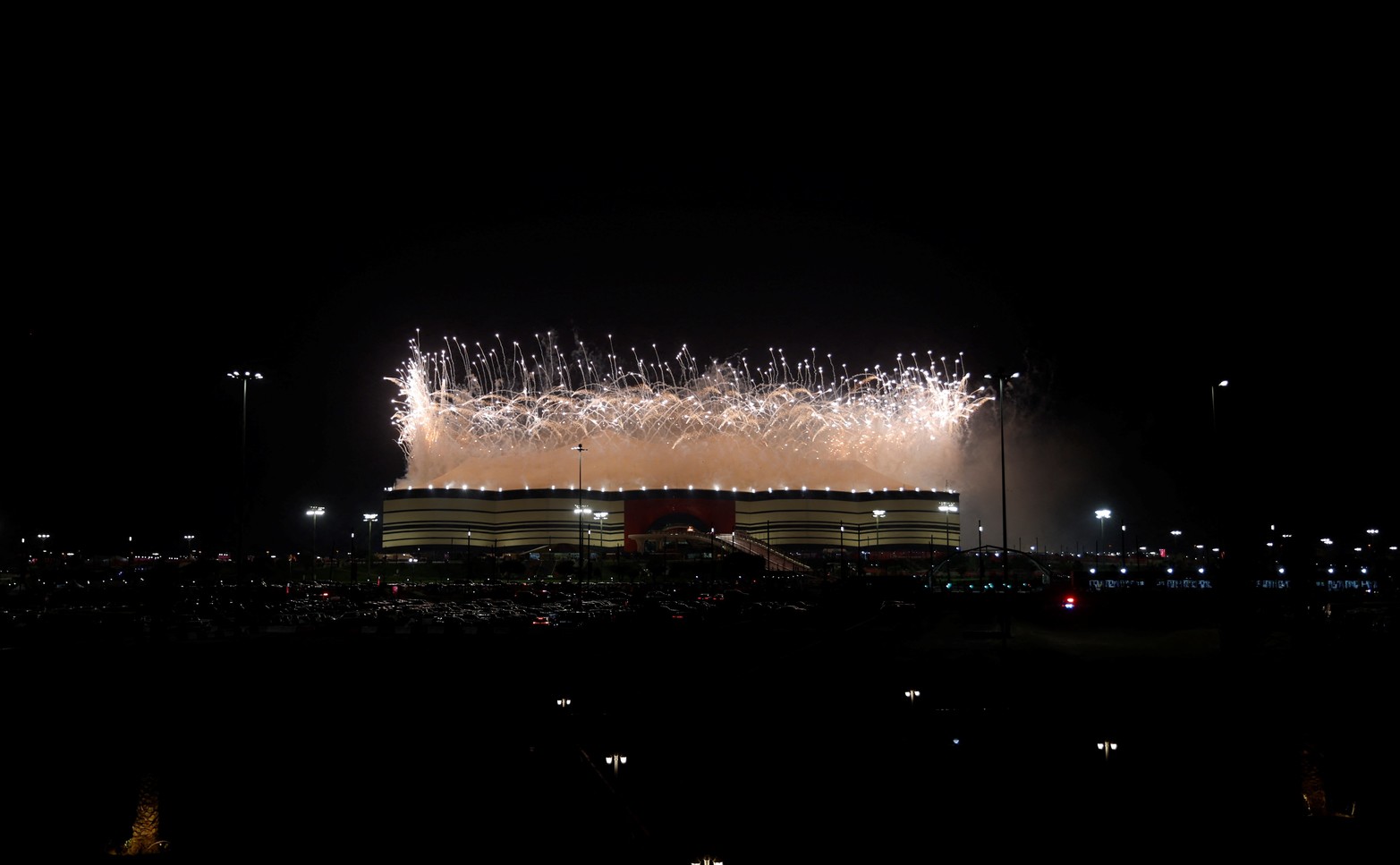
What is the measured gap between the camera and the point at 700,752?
14008mm

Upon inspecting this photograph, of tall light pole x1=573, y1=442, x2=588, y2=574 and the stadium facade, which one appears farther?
the stadium facade

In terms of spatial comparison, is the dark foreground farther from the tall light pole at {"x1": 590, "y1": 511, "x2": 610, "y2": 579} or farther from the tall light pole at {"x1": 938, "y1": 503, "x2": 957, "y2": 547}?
the tall light pole at {"x1": 938, "y1": 503, "x2": 957, "y2": 547}

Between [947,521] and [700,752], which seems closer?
[700,752]

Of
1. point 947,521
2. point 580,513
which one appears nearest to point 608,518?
point 947,521

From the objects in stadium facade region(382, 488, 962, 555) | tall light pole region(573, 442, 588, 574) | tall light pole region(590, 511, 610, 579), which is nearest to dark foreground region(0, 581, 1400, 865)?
tall light pole region(573, 442, 588, 574)

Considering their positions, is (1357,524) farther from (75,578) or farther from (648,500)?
(75,578)

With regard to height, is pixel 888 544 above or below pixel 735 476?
below

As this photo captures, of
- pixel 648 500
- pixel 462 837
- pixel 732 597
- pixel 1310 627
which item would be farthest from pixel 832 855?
pixel 648 500

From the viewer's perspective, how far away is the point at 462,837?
10148mm

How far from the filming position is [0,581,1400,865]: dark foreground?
10141 mm

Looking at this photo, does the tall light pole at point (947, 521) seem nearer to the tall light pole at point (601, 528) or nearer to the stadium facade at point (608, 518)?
the stadium facade at point (608, 518)

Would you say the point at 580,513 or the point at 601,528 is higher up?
the point at 580,513

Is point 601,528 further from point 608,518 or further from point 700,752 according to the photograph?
point 700,752

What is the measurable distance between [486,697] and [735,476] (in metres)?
99.5
